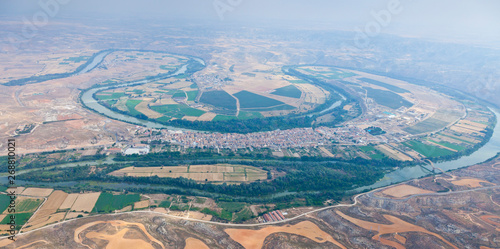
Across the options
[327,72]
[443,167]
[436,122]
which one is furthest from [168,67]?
[443,167]

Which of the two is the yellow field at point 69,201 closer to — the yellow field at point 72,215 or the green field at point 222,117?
the yellow field at point 72,215

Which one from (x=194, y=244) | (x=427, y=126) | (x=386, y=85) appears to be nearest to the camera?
(x=194, y=244)

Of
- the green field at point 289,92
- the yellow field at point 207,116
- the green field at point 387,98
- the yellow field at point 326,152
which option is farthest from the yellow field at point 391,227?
the green field at point 289,92

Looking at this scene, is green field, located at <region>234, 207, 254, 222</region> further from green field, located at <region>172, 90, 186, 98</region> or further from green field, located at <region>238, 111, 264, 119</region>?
green field, located at <region>172, 90, 186, 98</region>

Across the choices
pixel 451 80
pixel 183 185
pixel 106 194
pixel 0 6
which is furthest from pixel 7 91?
pixel 0 6

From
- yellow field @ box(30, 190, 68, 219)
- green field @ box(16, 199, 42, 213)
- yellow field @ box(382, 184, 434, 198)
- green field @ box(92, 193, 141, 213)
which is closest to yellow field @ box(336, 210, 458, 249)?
yellow field @ box(382, 184, 434, 198)

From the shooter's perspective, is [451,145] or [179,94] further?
[179,94]

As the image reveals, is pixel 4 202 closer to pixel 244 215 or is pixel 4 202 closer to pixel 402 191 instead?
pixel 244 215
